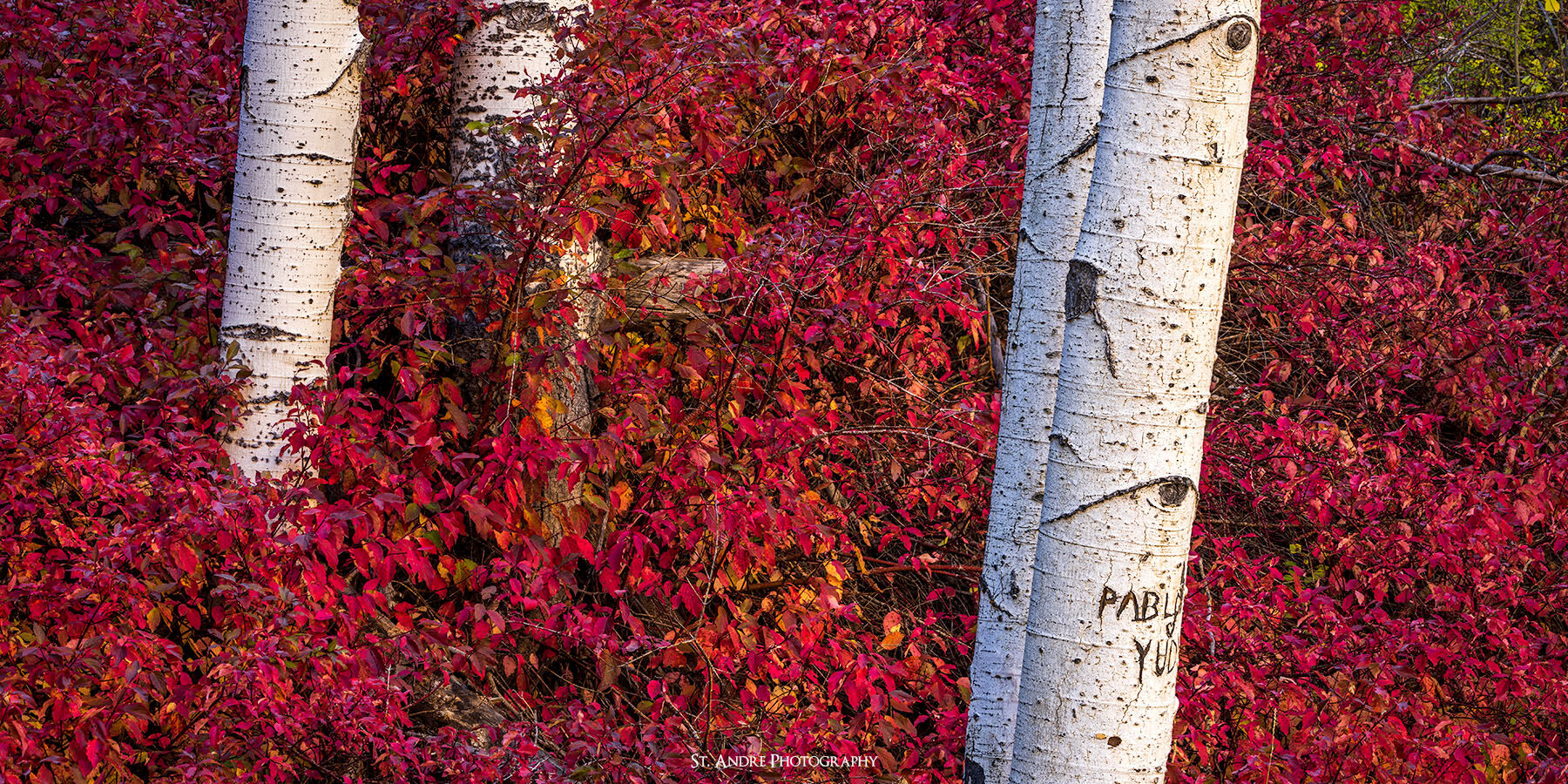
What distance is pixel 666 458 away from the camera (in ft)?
10.5

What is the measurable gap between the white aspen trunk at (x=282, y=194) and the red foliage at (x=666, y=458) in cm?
12

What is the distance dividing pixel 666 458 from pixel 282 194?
1.33 m

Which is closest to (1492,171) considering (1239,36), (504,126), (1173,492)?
(1239,36)

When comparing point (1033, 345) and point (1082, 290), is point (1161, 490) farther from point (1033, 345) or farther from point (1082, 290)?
point (1033, 345)

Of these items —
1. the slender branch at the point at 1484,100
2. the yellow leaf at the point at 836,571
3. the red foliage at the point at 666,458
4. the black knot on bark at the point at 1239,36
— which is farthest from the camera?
the slender branch at the point at 1484,100

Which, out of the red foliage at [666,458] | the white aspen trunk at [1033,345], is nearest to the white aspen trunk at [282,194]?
the red foliage at [666,458]

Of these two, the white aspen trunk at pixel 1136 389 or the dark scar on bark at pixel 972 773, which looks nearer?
the white aspen trunk at pixel 1136 389

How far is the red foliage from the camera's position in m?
2.55

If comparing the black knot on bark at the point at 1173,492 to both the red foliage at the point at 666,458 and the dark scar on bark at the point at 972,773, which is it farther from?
the red foliage at the point at 666,458

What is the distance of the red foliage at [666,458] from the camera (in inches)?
101

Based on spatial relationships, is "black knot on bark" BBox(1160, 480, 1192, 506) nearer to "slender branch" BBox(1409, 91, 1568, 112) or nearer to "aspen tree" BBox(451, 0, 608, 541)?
"aspen tree" BBox(451, 0, 608, 541)

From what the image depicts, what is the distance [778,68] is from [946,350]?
1217 millimetres

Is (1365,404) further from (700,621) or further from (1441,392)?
(700,621)

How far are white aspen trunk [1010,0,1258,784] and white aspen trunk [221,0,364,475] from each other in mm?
2206
